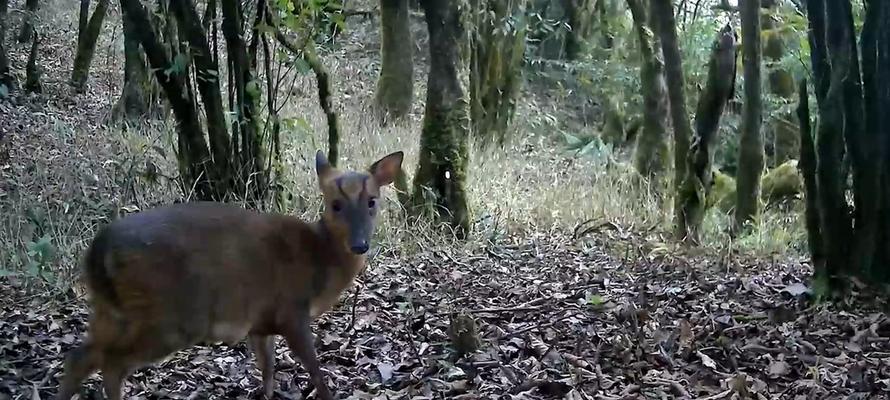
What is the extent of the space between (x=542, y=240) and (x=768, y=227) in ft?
5.84

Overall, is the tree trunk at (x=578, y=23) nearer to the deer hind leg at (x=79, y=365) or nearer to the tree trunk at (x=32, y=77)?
the tree trunk at (x=32, y=77)

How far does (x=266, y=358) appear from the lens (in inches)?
173

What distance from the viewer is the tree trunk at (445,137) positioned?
7.30 metres

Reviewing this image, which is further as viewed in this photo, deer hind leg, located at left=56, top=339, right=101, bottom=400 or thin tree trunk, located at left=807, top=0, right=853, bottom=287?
thin tree trunk, located at left=807, top=0, right=853, bottom=287

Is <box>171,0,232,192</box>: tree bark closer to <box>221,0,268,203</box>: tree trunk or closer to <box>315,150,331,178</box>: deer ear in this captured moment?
<box>221,0,268,203</box>: tree trunk

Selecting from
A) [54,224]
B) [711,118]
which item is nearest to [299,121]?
[54,224]

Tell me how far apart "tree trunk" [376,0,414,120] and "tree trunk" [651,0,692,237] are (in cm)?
645

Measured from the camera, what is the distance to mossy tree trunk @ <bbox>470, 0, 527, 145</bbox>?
11.8 meters

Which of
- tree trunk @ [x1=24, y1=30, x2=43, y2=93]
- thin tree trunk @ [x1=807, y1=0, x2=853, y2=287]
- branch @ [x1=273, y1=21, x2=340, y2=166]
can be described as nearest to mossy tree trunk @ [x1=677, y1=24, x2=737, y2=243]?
thin tree trunk @ [x1=807, y1=0, x2=853, y2=287]

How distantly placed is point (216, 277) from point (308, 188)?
380 centimetres

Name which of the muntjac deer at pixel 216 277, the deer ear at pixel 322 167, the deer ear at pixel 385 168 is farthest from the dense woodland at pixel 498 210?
the deer ear at pixel 322 167

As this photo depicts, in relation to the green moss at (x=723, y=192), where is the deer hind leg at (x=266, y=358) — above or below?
below

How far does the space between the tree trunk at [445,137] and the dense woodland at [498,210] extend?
0.02 m

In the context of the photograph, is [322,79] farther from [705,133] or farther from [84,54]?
[84,54]
